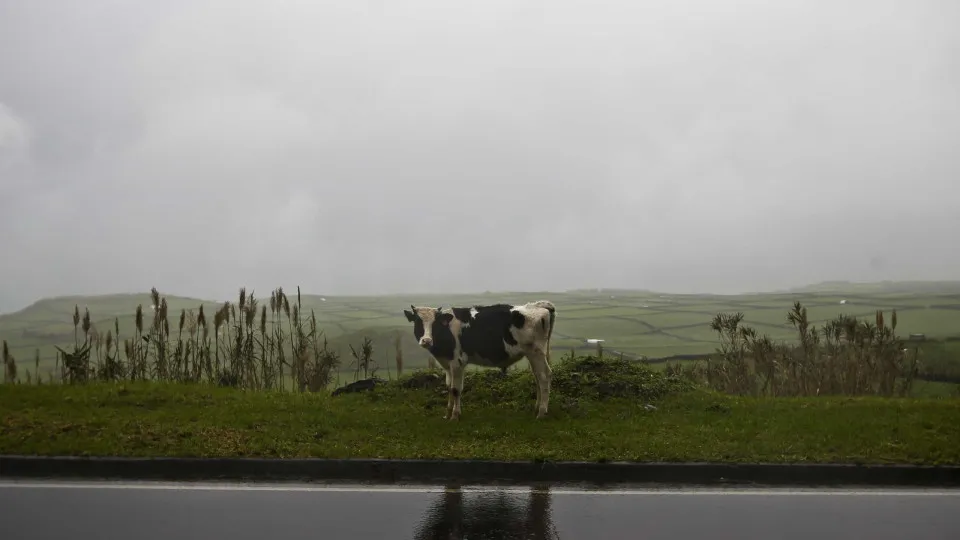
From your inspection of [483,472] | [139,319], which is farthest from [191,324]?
[483,472]

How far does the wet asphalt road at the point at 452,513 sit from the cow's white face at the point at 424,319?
3.20m

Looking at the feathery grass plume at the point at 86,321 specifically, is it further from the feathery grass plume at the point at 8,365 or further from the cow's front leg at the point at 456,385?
the cow's front leg at the point at 456,385

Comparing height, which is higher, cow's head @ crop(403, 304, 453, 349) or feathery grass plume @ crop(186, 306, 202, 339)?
cow's head @ crop(403, 304, 453, 349)

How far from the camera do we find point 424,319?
10453 mm

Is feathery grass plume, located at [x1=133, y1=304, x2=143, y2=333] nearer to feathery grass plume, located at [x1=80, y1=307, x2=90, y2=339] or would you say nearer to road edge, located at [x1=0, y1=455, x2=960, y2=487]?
feathery grass plume, located at [x1=80, y1=307, x2=90, y2=339]

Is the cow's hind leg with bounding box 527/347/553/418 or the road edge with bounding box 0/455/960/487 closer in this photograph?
the road edge with bounding box 0/455/960/487

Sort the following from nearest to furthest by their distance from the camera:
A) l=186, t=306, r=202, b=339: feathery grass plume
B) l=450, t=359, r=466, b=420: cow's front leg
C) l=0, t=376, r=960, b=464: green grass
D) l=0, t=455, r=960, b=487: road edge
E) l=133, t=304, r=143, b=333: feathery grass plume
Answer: l=0, t=455, r=960, b=487: road edge, l=0, t=376, r=960, b=464: green grass, l=450, t=359, r=466, b=420: cow's front leg, l=133, t=304, r=143, b=333: feathery grass plume, l=186, t=306, r=202, b=339: feathery grass plume

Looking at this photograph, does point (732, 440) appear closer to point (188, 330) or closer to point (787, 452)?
point (787, 452)

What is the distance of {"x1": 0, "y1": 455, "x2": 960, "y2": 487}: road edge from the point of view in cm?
766

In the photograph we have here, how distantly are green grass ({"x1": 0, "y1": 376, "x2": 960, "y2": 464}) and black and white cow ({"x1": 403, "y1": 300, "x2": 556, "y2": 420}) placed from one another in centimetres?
53

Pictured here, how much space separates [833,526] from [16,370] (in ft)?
45.2

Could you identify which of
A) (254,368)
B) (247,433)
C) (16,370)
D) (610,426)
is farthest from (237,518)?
(16,370)

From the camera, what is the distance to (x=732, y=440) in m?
8.80

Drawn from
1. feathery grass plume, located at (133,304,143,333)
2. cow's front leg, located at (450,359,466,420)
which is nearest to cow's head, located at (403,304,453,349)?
cow's front leg, located at (450,359,466,420)
